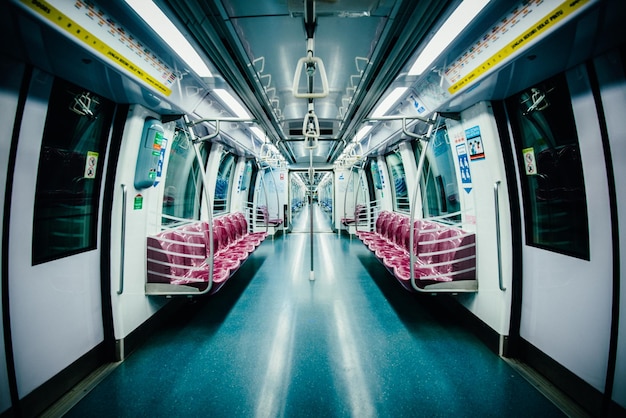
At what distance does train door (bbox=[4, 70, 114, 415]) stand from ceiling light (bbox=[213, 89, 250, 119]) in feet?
4.33

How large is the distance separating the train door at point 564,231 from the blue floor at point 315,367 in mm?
448

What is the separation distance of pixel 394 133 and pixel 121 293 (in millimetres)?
Answer: 5084

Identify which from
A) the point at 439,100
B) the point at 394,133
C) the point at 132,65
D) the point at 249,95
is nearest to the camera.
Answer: the point at 132,65

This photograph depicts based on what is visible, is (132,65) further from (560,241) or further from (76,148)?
(560,241)

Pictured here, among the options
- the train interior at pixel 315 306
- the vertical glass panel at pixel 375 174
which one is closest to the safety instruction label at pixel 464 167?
the train interior at pixel 315 306

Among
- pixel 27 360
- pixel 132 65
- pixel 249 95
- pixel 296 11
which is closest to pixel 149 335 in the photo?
pixel 27 360

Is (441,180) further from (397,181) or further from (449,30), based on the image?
(449,30)

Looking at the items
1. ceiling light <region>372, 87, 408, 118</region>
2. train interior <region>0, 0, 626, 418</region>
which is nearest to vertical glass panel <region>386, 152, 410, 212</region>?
ceiling light <region>372, 87, 408, 118</region>

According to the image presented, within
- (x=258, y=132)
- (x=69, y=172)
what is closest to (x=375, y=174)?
(x=258, y=132)

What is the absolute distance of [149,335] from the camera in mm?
2910

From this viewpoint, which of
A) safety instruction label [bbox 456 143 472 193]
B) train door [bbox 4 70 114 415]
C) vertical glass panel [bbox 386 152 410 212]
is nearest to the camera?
train door [bbox 4 70 114 415]

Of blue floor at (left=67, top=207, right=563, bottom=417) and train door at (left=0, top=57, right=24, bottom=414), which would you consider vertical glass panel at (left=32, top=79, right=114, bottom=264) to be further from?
blue floor at (left=67, top=207, right=563, bottom=417)

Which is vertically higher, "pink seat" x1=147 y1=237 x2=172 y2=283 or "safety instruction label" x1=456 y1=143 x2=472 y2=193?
"safety instruction label" x1=456 y1=143 x2=472 y2=193

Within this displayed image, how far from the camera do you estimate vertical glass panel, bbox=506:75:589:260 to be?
2.01m
